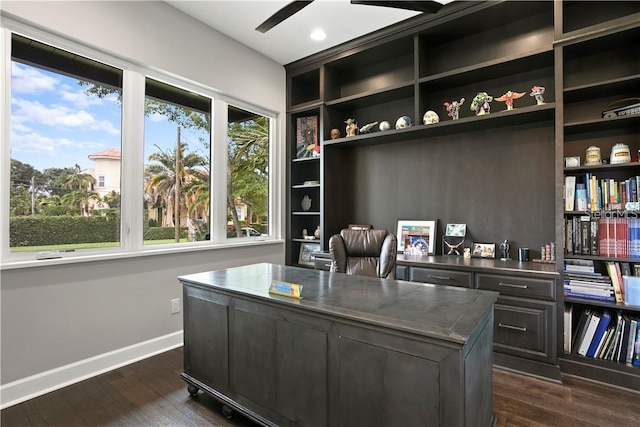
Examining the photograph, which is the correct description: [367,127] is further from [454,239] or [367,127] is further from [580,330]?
[580,330]

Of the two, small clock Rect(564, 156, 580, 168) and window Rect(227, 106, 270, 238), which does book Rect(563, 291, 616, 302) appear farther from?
window Rect(227, 106, 270, 238)

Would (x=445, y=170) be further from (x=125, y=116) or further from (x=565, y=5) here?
(x=125, y=116)

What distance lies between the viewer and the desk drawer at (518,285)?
2.37m

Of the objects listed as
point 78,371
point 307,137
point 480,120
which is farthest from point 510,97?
point 78,371

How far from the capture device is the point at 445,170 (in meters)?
3.34

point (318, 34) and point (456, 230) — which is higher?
point (318, 34)

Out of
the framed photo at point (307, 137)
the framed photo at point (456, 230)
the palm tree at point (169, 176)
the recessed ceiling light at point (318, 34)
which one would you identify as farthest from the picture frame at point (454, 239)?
the palm tree at point (169, 176)

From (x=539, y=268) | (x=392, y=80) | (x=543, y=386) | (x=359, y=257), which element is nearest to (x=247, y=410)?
(x=359, y=257)

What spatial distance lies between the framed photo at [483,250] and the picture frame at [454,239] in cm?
13

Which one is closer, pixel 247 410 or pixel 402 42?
pixel 247 410

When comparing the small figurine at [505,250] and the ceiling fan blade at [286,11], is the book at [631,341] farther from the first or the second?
the ceiling fan blade at [286,11]

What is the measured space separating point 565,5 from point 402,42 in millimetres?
1345

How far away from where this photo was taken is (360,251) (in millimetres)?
2766

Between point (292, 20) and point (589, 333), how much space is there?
11.9 feet
